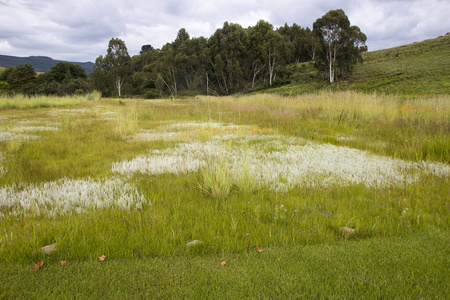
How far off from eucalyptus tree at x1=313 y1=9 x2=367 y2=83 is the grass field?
36974mm

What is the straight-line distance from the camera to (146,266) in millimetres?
2037

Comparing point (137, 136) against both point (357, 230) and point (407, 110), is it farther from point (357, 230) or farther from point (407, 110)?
point (407, 110)

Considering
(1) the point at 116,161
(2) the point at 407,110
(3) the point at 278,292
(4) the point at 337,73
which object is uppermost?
(4) the point at 337,73

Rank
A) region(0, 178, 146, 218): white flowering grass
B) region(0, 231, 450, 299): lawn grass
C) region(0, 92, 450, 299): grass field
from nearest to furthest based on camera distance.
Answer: region(0, 231, 450, 299): lawn grass
region(0, 92, 450, 299): grass field
region(0, 178, 146, 218): white flowering grass

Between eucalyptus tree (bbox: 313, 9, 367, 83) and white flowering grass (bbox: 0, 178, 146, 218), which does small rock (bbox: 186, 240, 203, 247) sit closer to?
white flowering grass (bbox: 0, 178, 146, 218)

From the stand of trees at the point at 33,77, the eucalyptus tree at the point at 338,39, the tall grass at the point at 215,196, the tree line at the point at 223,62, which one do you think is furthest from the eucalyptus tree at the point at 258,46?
the tall grass at the point at 215,196

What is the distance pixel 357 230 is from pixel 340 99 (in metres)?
12.3

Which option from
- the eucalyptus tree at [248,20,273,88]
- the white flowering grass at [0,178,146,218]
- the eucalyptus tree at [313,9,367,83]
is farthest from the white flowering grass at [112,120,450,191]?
the eucalyptus tree at [248,20,273,88]

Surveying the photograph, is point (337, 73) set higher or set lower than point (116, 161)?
higher

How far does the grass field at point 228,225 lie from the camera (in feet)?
6.05

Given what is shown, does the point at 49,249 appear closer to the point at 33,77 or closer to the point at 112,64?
the point at 112,64

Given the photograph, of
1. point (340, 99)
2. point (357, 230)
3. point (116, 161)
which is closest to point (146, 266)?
point (357, 230)

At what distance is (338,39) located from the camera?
37062 millimetres

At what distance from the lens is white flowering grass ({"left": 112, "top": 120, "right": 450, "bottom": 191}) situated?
429 cm
